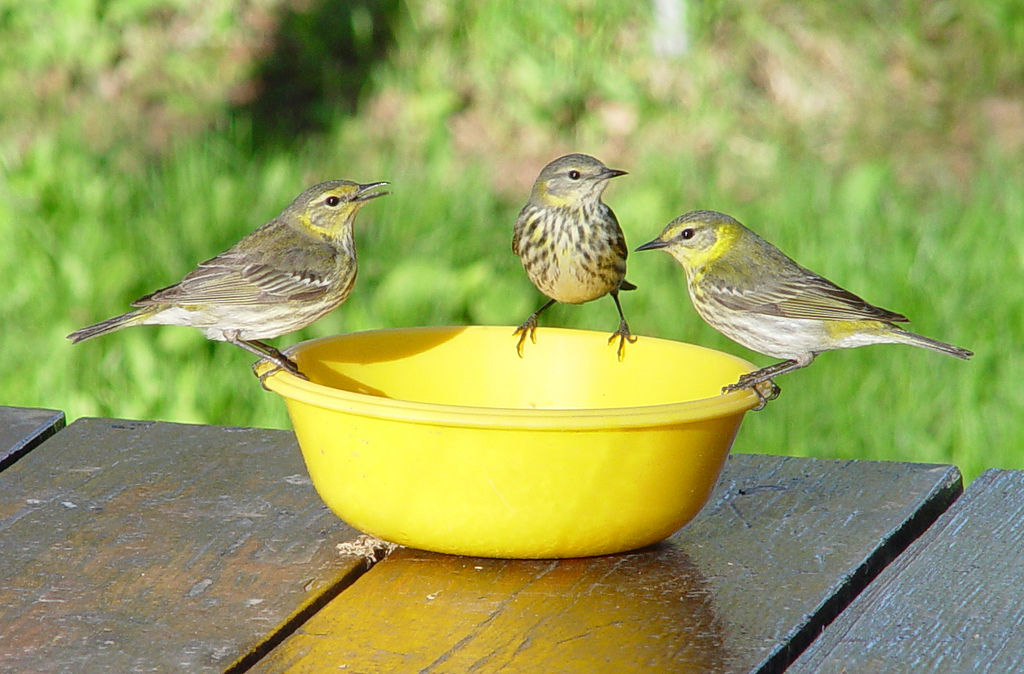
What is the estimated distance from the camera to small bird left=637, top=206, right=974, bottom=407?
3.97 meters

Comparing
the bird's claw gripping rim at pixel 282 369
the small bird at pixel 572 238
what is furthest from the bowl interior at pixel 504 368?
the small bird at pixel 572 238

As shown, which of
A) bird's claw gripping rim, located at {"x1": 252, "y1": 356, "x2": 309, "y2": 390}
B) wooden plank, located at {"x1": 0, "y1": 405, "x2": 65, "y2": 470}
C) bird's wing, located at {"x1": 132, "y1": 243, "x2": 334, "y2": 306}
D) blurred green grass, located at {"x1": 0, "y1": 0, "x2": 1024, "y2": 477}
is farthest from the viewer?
blurred green grass, located at {"x1": 0, "y1": 0, "x2": 1024, "y2": 477}

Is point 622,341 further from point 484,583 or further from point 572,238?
point 572,238

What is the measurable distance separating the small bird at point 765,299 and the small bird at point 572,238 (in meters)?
0.14

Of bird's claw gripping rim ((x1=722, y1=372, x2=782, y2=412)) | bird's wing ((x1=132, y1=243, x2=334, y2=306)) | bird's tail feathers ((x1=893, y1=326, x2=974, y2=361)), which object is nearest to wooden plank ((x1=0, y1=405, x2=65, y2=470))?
bird's wing ((x1=132, y1=243, x2=334, y2=306))

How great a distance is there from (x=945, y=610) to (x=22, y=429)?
2.20m

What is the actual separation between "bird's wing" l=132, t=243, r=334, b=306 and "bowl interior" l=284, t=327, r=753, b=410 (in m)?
1.05

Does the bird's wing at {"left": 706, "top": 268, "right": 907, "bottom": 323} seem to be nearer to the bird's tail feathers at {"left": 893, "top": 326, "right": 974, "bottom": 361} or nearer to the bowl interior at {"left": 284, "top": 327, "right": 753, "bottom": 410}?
the bird's tail feathers at {"left": 893, "top": 326, "right": 974, "bottom": 361}

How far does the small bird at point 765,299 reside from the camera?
13.0ft

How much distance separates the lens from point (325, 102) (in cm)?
915

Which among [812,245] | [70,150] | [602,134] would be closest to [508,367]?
[812,245]

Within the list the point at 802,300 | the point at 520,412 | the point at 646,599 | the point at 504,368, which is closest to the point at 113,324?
the point at 504,368

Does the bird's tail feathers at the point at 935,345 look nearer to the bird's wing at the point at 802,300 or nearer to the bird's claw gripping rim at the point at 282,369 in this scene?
the bird's wing at the point at 802,300

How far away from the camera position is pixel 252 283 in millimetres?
4215
